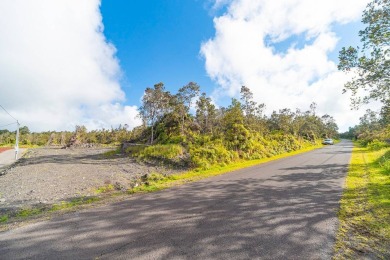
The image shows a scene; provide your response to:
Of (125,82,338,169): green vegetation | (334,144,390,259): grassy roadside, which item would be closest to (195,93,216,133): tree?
(125,82,338,169): green vegetation

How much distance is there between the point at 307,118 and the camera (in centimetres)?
5278

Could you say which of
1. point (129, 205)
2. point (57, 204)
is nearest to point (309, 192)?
point (129, 205)

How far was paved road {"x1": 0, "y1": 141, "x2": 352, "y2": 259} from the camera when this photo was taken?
371cm

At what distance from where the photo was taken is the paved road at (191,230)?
3.71 metres

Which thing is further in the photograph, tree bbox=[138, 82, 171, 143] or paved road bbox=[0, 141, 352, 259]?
tree bbox=[138, 82, 171, 143]

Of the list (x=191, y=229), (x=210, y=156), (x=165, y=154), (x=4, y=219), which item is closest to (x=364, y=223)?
(x=191, y=229)

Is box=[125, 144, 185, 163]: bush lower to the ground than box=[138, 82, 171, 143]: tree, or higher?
lower

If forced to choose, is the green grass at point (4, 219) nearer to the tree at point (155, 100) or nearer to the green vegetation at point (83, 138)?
the tree at point (155, 100)

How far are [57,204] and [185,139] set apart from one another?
44.1 ft

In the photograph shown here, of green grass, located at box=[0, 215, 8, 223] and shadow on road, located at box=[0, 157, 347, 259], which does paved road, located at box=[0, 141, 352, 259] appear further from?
green grass, located at box=[0, 215, 8, 223]

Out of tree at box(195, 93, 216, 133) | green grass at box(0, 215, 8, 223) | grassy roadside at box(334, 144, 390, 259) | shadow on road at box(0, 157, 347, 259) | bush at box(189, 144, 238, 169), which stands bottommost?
grassy roadside at box(334, 144, 390, 259)

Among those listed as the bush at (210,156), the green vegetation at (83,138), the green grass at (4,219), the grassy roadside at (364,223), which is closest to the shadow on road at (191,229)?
the grassy roadside at (364,223)

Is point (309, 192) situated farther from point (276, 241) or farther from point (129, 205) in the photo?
point (129, 205)

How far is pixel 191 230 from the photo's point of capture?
4582mm
